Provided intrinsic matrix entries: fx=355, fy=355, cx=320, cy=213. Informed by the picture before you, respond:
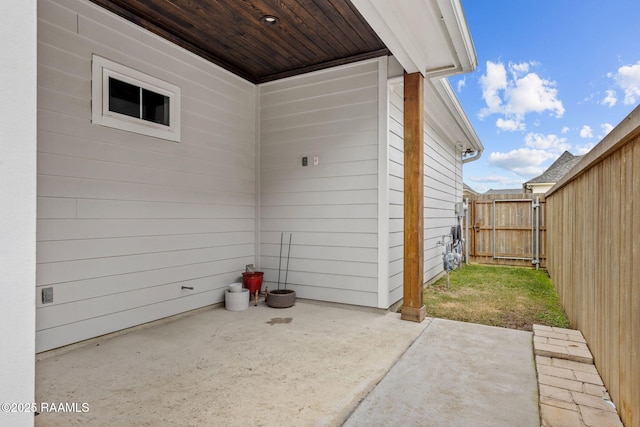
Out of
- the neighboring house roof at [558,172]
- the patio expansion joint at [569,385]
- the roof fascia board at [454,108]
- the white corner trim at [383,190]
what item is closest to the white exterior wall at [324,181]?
the white corner trim at [383,190]

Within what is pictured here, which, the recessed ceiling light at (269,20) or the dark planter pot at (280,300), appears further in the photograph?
the dark planter pot at (280,300)

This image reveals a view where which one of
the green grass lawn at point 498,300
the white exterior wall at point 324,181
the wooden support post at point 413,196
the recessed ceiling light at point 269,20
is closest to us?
the recessed ceiling light at point 269,20

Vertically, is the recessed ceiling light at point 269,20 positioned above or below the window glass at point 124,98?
above

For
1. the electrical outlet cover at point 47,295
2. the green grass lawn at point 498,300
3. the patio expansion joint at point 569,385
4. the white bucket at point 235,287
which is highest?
the electrical outlet cover at point 47,295

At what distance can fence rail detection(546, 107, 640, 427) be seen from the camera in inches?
63.6

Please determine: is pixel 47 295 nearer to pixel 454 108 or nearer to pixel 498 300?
pixel 498 300

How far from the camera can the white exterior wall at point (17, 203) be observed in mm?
647

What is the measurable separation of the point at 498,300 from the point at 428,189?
1994 millimetres

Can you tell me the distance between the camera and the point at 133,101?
3.29 meters

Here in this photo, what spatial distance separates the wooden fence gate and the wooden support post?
5.28 m

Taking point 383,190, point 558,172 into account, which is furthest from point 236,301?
point 558,172

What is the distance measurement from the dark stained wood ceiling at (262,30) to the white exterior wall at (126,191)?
6.2 inches

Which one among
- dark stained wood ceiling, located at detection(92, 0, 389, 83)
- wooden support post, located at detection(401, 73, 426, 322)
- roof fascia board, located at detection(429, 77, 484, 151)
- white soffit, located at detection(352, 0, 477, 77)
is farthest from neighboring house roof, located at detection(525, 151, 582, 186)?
dark stained wood ceiling, located at detection(92, 0, 389, 83)

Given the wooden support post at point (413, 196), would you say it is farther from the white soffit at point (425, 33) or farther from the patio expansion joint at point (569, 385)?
the patio expansion joint at point (569, 385)
